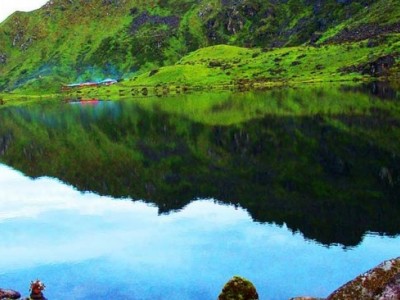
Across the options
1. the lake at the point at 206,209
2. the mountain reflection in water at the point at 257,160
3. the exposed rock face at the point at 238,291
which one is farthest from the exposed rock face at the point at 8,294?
the mountain reflection in water at the point at 257,160

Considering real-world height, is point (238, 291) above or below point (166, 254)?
above

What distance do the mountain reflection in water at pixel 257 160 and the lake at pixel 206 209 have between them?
0.30 m

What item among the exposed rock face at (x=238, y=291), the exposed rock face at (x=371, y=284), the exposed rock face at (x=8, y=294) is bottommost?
the exposed rock face at (x=8, y=294)

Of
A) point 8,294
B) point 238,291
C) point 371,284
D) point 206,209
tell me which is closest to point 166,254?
point 8,294

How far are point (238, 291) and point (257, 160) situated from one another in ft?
170

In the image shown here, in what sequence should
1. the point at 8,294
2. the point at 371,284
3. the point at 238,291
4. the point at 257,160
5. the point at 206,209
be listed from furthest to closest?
the point at 257,160, the point at 206,209, the point at 8,294, the point at 238,291, the point at 371,284

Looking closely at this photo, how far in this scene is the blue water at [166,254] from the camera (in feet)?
121

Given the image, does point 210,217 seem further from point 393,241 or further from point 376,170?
point 376,170

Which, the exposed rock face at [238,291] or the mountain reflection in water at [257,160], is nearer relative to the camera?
the exposed rock face at [238,291]

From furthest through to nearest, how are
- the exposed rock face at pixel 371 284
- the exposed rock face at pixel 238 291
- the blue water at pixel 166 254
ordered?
the blue water at pixel 166 254
the exposed rock face at pixel 238 291
the exposed rock face at pixel 371 284

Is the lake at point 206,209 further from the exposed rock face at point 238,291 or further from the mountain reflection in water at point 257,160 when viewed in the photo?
the exposed rock face at point 238,291

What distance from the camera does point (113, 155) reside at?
102125mm

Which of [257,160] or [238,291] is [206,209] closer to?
[257,160]

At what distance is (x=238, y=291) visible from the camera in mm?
30969
